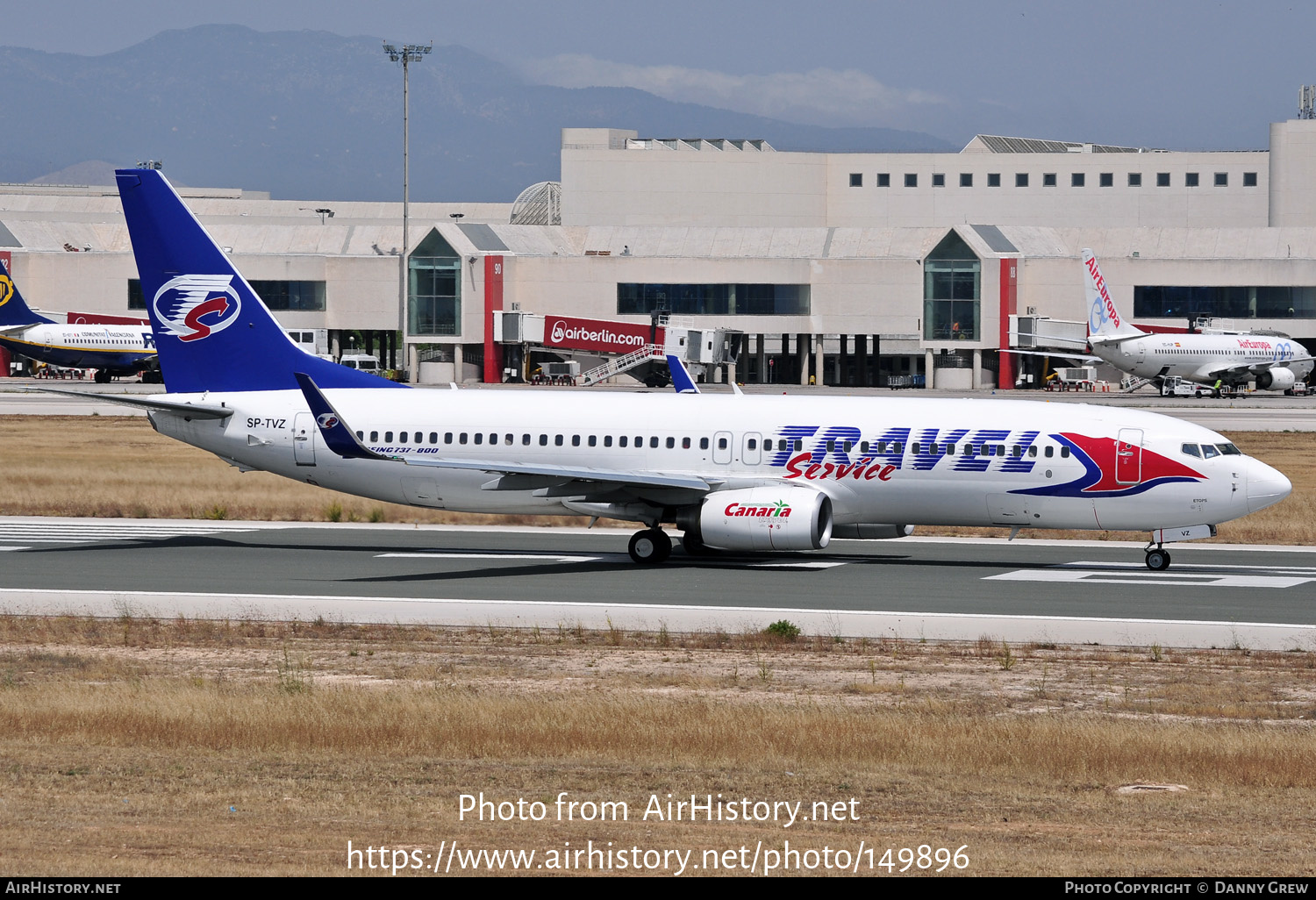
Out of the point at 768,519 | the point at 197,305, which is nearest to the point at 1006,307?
the point at 197,305

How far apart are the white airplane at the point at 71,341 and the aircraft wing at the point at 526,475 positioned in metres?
94.6

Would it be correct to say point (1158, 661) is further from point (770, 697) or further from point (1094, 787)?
point (1094, 787)

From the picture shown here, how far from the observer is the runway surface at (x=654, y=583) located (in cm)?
2822

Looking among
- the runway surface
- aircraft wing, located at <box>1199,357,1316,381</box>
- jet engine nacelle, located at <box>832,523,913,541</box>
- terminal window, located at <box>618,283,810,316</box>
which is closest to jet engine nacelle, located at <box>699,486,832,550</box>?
the runway surface

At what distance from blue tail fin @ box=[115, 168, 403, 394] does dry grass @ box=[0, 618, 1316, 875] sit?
12.5 meters

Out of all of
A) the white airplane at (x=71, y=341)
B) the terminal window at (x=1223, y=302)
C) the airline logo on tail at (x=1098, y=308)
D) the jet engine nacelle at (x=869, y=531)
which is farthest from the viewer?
the terminal window at (x=1223, y=302)

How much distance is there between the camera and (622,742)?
18375mm

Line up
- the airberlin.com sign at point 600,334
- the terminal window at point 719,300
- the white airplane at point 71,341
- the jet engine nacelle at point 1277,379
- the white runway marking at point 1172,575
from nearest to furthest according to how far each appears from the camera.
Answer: the white runway marking at point 1172,575, the jet engine nacelle at point 1277,379, the white airplane at point 71,341, the airberlin.com sign at point 600,334, the terminal window at point 719,300

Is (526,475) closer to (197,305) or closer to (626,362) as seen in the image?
(197,305)

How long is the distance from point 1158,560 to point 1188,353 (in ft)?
264

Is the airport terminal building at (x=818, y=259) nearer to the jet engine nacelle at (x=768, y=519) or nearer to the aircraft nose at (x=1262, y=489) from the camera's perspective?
the jet engine nacelle at (x=768, y=519)

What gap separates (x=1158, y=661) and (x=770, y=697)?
6.66 metres

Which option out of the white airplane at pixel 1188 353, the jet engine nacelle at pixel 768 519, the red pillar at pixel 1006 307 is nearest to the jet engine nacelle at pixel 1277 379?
the white airplane at pixel 1188 353
